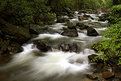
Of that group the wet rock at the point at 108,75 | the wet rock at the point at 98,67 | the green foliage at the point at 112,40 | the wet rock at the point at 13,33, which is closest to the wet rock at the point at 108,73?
the wet rock at the point at 108,75

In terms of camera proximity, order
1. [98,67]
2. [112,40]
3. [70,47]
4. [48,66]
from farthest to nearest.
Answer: [70,47] < [48,66] < [98,67] < [112,40]

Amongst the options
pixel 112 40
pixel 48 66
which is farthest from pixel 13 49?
pixel 112 40

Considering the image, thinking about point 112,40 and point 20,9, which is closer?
point 112,40

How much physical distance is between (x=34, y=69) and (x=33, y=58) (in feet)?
4.26

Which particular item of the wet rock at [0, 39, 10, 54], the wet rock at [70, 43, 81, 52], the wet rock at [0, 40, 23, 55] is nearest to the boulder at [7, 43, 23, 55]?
the wet rock at [0, 40, 23, 55]

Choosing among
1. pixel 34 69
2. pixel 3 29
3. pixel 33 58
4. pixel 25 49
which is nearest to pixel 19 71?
pixel 34 69

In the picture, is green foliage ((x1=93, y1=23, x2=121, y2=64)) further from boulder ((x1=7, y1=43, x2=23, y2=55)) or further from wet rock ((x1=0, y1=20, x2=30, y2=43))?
wet rock ((x1=0, y1=20, x2=30, y2=43))

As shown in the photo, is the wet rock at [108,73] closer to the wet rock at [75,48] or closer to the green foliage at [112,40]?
the green foliage at [112,40]

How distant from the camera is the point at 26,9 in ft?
32.5

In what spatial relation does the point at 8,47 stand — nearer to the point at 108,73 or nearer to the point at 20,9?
the point at 20,9

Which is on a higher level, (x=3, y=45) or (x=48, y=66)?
(x=3, y=45)

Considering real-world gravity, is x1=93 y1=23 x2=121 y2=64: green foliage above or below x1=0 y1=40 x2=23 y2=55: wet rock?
above

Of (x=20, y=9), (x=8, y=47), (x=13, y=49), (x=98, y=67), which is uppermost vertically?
(x=20, y=9)

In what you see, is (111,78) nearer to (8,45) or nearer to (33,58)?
(33,58)
